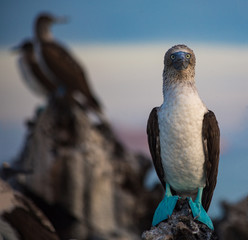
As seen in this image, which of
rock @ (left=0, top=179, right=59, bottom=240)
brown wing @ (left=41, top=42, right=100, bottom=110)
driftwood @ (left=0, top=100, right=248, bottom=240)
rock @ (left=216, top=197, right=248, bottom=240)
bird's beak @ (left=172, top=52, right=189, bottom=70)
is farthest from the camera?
brown wing @ (left=41, top=42, right=100, bottom=110)

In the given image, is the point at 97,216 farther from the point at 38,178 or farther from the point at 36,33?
the point at 36,33

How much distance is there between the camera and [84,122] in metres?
5.45

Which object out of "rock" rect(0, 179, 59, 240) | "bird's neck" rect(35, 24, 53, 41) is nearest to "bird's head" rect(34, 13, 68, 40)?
"bird's neck" rect(35, 24, 53, 41)

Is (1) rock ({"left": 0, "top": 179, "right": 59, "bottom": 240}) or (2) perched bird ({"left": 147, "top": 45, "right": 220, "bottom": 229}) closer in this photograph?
(2) perched bird ({"left": 147, "top": 45, "right": 220, "bottom": 229})

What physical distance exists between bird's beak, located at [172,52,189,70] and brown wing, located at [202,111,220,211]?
0.24 metres

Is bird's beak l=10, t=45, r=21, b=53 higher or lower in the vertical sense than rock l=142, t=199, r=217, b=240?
higher

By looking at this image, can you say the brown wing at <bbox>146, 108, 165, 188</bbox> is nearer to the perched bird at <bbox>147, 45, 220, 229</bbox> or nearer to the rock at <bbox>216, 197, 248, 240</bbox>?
the perched bird at <bbox>147, 45, 220, 229</bbox>

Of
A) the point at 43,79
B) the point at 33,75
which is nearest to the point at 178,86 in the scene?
the point at 43,79

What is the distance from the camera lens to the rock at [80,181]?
5.25 meters

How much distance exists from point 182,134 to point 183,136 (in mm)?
10

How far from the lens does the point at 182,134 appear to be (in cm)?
224

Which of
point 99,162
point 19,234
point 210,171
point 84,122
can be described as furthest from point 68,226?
point 210,171

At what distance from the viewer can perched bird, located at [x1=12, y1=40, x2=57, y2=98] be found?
21.5ft

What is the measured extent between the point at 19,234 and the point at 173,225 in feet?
2.46
